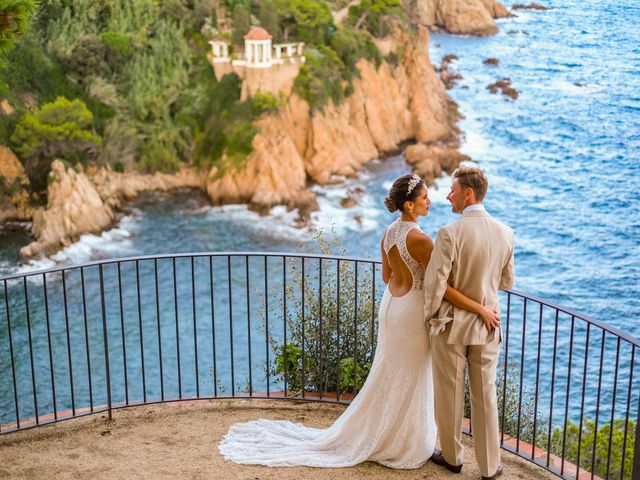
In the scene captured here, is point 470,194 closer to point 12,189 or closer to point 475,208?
point 475,208

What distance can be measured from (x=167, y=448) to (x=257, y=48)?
29.7 meters

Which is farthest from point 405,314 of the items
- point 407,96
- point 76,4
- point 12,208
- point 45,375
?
point 407,96

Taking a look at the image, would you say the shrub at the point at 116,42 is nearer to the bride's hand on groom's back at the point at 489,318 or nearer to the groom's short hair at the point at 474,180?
the groom's short hair at the point at 474,180

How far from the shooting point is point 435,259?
400 centimetres

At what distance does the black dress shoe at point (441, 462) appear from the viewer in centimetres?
436

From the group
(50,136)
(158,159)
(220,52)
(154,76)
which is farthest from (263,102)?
(50,136)

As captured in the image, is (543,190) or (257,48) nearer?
(257,48)

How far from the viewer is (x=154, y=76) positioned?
33562 millimetres

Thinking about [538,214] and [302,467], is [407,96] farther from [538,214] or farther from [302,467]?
[302,467]

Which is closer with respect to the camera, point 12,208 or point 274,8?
point 12,208

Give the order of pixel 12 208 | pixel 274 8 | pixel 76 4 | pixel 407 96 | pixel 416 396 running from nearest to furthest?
pixel 416 396 < pixel 12 208 < pixel 76 4 < pixel 274 8 < pixel 407 96

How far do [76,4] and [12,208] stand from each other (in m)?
8.18

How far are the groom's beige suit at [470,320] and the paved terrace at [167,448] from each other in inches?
14.9

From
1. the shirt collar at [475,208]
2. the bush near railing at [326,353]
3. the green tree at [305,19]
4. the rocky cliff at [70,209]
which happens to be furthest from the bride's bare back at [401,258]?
the green tree at [305,19]
